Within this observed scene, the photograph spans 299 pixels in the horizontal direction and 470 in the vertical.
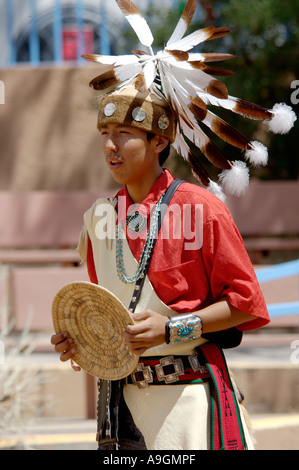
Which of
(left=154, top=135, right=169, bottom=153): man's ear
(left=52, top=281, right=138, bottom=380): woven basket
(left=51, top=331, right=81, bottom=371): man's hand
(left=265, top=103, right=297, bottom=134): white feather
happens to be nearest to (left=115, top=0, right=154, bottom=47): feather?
(left=154, top=135, right=169, bottom=153): man's ear

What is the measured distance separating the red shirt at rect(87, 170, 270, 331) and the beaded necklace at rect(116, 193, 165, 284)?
2 cm

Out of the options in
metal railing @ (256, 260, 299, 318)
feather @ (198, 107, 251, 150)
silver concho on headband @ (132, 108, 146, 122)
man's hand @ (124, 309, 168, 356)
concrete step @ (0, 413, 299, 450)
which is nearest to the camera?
man's hand @ (124, 309, 168, 356)

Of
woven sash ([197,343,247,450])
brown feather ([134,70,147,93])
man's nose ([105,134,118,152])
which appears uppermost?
brown feather ([134,70,147,93])

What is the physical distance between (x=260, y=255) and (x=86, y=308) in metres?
3.61

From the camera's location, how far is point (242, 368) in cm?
405

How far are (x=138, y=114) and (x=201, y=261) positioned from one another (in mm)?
451

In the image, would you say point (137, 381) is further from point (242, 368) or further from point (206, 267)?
point (242, 368)

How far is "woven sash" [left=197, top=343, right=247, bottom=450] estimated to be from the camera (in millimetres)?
1941

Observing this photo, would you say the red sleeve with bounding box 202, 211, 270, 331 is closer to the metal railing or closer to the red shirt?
the red shirt

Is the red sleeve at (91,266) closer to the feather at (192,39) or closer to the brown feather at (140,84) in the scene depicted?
the brown feather at (140,84)

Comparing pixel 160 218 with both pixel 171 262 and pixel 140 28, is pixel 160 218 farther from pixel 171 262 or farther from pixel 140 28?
pixel 140 28

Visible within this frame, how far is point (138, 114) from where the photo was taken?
202 centimetres

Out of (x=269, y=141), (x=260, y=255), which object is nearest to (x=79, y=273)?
(x=260, y=255)

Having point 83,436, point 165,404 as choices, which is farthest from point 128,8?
point 83,436
